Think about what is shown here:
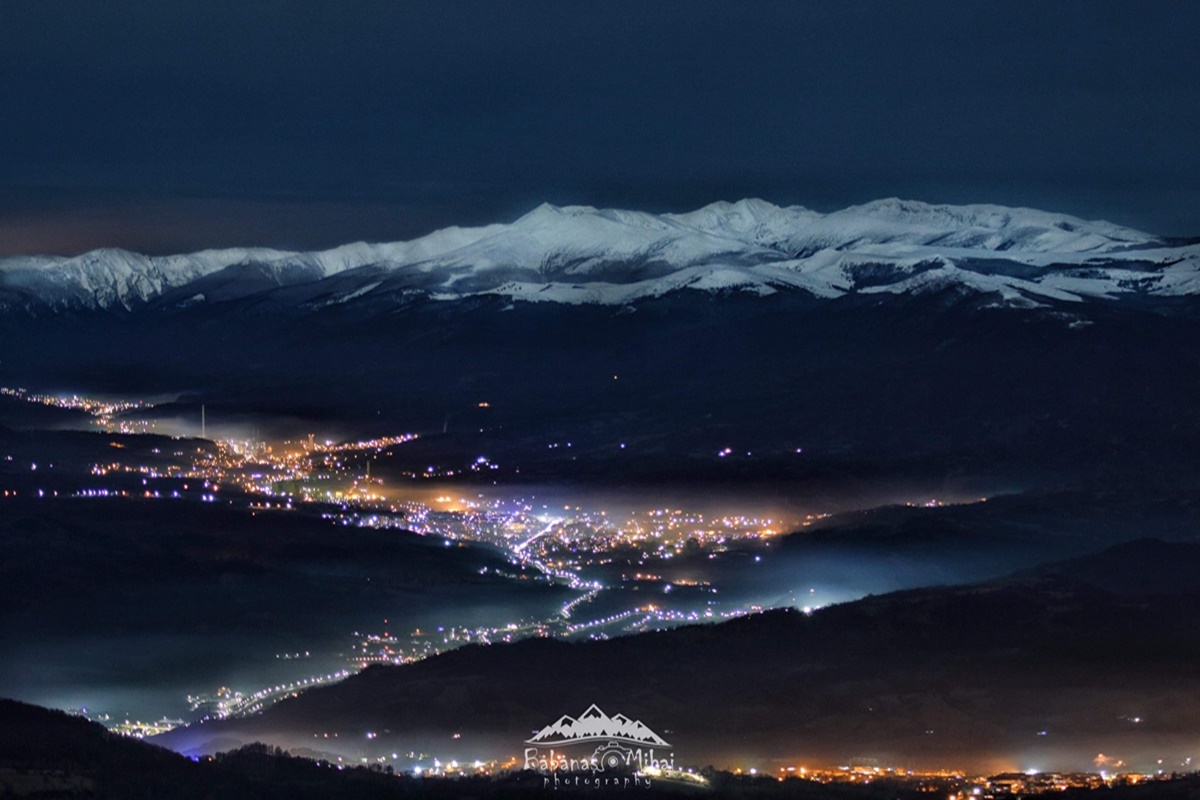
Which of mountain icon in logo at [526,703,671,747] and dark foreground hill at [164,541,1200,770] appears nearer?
mountain icon in logo at [526,703,671,747]

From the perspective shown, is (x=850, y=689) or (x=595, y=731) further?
(x=850, y=689)

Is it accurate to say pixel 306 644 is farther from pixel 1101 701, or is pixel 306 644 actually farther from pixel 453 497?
pixel 453 497

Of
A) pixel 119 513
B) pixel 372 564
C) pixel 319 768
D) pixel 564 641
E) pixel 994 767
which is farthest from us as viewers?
pixel 119 513

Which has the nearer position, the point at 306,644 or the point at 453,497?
the point at 306,644

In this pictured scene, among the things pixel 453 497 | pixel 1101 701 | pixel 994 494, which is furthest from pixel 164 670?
pixel 994 494

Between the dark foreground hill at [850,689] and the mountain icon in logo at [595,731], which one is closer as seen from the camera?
the mountain icon in logo at [595,731]
